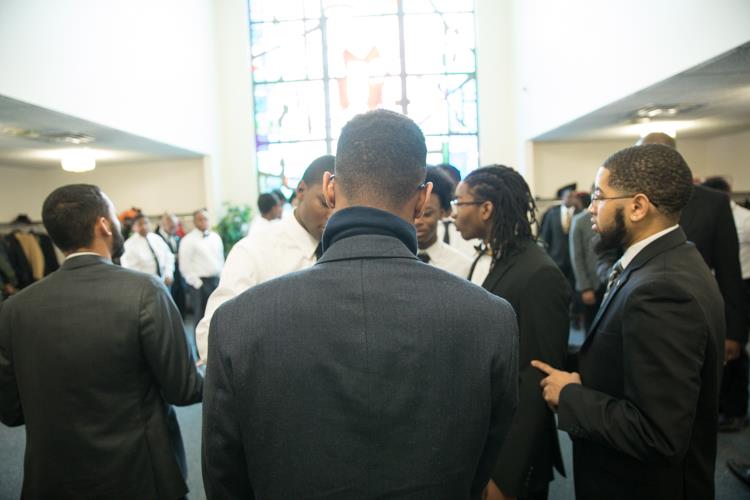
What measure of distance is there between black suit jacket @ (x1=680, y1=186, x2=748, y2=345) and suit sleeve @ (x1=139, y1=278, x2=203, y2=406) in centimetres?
258

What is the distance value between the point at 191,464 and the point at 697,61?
483 centimetres

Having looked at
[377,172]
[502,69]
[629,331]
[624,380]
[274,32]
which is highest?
[274,32]

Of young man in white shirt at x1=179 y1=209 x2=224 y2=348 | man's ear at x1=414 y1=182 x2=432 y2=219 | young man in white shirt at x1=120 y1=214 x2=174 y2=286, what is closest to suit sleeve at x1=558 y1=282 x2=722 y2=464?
man's ear at x1=414 y1=182 x2=432 y2=219

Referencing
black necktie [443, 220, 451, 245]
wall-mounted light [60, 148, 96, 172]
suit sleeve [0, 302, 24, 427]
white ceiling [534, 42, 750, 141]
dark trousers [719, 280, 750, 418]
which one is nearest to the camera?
suit sleeve [0, 302, 24, 427]

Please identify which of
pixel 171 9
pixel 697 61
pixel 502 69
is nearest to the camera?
pixel 697 61

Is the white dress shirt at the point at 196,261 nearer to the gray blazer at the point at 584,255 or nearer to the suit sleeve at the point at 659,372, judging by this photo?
the gray blazer at the point at 584,255

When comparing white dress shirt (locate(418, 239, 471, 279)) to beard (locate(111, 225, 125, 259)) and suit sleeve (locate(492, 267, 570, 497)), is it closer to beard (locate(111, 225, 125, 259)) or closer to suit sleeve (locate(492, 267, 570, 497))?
suit sleeve (locate(492, 267, 570, 497))

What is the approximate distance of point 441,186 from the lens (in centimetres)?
249

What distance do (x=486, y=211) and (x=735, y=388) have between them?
250 cm

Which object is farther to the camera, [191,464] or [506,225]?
[191,464]

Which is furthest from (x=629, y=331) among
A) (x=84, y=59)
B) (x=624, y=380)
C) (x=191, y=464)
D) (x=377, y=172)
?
(x=84, y=59)

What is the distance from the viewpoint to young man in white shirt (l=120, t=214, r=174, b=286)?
598cm

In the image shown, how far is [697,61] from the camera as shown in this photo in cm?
399

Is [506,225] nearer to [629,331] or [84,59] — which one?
[629,331]
